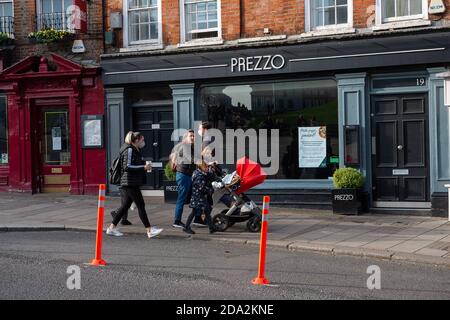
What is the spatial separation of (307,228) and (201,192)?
2183 millimetres

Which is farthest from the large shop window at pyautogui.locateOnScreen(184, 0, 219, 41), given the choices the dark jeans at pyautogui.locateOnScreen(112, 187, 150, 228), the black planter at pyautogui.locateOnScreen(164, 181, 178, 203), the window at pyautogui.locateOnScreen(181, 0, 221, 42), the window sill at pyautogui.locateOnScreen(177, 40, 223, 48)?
the dark jeans at pyautogui.locateOnScreen(112, 187, 150, 228)

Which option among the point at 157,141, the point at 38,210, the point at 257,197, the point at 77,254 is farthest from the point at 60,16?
the point at 77,254

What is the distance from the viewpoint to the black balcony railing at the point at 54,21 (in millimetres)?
16516

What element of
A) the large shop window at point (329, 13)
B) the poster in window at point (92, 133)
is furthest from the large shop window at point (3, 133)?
the large shop window at point (329, 13)

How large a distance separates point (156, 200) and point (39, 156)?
3.65 m

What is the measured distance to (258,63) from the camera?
47.1 ft

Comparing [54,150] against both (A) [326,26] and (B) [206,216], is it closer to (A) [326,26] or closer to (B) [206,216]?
(B) [206,216]

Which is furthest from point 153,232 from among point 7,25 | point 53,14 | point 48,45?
point 7,25

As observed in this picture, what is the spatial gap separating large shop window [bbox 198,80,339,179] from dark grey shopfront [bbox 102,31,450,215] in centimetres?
2

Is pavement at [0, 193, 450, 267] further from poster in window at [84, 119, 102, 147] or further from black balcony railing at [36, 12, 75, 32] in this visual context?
black balcony railing at [36, 12, 75, 32]

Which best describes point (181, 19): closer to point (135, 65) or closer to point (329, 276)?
point (135, 65)

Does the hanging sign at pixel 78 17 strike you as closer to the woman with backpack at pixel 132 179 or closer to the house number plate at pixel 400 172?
the woman with backpack at pixel 132 179

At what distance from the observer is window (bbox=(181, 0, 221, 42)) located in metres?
15.1

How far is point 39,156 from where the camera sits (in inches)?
662
